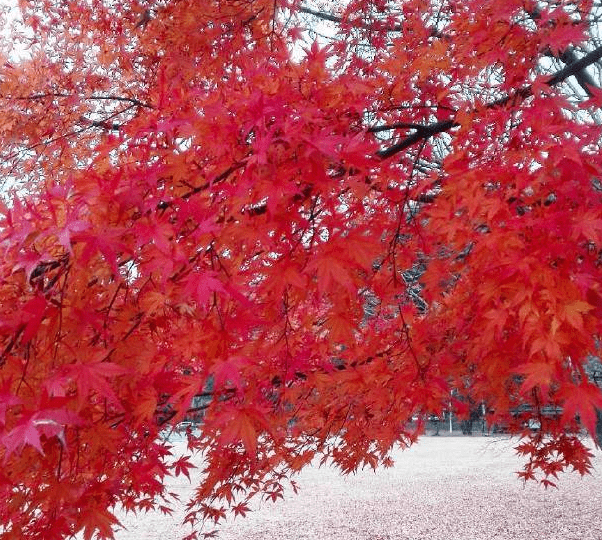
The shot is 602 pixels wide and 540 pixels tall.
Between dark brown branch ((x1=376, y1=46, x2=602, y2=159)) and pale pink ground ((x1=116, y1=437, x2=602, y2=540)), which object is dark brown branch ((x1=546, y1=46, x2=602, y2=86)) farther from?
pale pink ground ((x1=116, y1=437, x2=602, y2=540))

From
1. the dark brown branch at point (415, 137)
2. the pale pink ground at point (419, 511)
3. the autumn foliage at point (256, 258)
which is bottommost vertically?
the pale pink ground at point (419, 511)

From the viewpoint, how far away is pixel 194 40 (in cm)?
353

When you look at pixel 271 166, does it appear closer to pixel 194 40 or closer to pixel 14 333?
pixel 14 333

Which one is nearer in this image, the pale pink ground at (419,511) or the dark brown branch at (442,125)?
the dark brown branch at (442,125)

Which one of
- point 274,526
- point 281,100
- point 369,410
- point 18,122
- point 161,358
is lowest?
point 274,526

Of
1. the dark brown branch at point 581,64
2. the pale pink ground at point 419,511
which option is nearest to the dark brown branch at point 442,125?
the dark brown branch at point 581,64

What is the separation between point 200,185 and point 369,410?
2099 mm

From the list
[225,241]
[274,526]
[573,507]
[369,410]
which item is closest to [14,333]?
[225,241]

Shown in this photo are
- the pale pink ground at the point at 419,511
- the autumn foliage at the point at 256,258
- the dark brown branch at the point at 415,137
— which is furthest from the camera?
the pale pink ground at the point at 419,511

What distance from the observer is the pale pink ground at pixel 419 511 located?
8102 mm

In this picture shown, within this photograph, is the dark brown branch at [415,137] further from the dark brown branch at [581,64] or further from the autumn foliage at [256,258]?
the dark brown branch at [581,64]

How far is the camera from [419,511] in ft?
31.0

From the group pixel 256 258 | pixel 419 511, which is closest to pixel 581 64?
pixel 256 258

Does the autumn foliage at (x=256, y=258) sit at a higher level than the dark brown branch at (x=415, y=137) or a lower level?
lower
